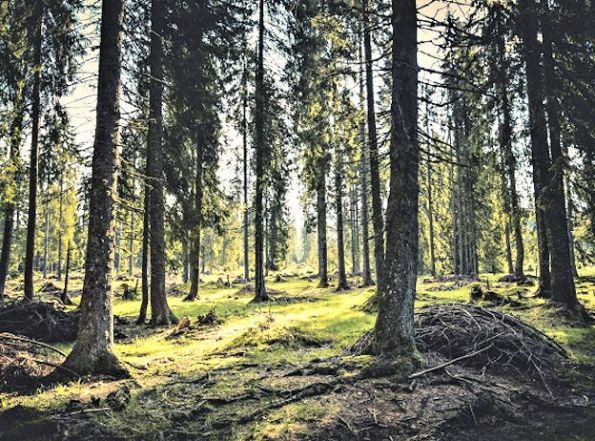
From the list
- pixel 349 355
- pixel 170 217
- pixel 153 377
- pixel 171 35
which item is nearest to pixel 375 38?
pixel 171 35

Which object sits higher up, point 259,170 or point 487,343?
point 259,170

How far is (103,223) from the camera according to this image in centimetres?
748

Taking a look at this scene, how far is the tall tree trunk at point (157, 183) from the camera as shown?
43.1ft

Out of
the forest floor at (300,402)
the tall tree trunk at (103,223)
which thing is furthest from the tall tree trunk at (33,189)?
the tall tree trunk at (103,223)

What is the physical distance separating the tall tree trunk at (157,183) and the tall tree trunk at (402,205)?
320 inches

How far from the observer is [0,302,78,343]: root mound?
1066cm

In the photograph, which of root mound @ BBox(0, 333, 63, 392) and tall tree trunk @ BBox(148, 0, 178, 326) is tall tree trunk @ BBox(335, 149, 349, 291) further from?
root mound @ BBox(0, 333, 63, 392)

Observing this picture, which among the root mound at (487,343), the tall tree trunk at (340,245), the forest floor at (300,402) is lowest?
the forest floor at (300,402)

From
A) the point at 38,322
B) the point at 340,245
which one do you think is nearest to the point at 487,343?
the point at 38,322

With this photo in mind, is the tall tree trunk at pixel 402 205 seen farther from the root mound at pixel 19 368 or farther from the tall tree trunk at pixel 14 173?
the tall tree trunk at pixel 14 173

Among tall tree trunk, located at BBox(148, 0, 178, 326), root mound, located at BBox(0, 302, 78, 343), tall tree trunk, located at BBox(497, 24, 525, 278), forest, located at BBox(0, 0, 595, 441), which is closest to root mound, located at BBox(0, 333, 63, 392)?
forest, located at BBox(0, 0, 595, 441)

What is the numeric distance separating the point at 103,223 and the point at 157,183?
6.15 metres

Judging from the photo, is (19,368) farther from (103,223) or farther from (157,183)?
(157,183)

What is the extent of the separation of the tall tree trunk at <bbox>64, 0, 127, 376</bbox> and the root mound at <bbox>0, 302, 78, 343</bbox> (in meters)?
4.19
